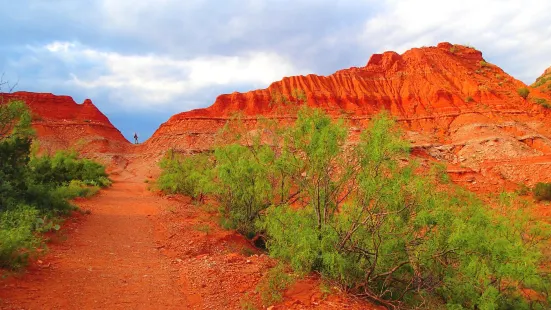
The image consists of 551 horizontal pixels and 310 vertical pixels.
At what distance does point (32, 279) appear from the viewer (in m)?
7.38

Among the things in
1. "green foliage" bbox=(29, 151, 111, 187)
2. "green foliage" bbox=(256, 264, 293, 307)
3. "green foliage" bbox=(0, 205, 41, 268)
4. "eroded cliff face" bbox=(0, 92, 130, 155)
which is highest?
"eroded cliff face" bbox=(0, 92, 130, 155)

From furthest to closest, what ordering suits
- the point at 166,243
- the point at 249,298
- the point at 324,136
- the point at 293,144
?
the point at 166,243 → the point at 293,144 → the point at 324,136 → the point at 249,298

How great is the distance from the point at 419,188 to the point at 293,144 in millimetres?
2981

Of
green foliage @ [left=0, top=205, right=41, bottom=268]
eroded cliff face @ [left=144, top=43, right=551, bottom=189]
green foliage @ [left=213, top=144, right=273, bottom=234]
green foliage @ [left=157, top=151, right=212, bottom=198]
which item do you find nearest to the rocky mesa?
eroded cliff face @ [left=144, top=43, right=551, bottom=189]

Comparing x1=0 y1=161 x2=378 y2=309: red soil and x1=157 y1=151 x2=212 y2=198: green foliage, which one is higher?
x1=157 y1=151 x2=212 y2=198: green foliage

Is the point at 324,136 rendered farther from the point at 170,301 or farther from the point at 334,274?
the point at 170,301

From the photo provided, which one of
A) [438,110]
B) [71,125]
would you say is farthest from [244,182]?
[71,125]

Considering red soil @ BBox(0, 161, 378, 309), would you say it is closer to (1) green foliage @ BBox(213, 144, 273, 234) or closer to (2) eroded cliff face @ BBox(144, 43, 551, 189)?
(1) green foliage @ BBox(213, 144, 273, 234)

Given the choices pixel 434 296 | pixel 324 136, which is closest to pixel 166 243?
pixel 324 136

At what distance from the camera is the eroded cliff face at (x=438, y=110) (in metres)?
35.8

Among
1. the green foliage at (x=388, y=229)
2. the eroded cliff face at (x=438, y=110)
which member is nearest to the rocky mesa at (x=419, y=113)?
the eroded cliff face at (x=438, y=110)

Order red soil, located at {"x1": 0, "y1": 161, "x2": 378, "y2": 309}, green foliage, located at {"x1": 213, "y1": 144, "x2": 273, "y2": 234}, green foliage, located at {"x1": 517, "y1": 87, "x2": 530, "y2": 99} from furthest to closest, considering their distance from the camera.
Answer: green foliage, located at {"x1": 517, "y1": 87, "x2": 530, "y2": 99} → green foliage, located at {"x1": 213, "y1": 144, "x2": 273, "y2": 234} → red soil, located at {"x1": 0, "y1": 161, "x2": 378, "y2": 309}

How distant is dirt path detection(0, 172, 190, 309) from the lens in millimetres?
6723

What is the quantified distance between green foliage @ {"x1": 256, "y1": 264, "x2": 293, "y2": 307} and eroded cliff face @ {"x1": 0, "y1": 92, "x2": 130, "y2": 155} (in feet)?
149
